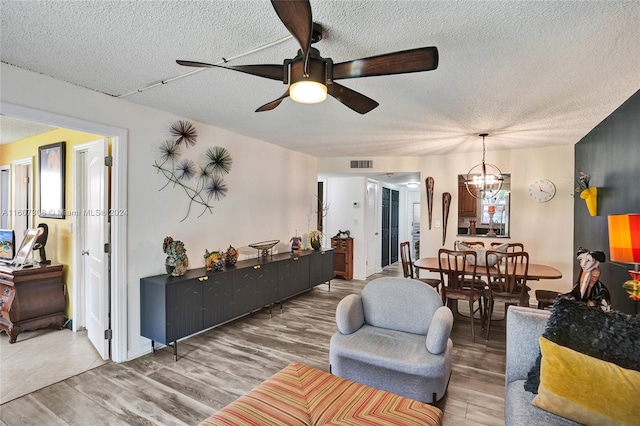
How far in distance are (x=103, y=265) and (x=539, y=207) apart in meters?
5.92

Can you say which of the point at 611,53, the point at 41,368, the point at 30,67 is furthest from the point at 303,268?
the point at 611,53

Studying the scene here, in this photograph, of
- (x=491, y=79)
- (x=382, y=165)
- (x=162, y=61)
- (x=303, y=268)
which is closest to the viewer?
(x=162, y=61)

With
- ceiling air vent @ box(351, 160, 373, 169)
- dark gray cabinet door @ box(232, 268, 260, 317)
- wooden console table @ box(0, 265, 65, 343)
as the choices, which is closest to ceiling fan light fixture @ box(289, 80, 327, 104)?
dark gray cabinet door @ box(232, 268, 260, 317)

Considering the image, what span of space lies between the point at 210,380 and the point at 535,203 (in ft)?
17.1

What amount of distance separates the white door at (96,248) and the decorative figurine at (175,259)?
53 centimetres

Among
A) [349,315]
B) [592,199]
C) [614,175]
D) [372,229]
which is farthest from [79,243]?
[592,199]

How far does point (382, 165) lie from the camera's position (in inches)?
237

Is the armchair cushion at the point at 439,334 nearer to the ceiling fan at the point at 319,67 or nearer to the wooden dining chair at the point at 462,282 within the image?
the wooden dining chair at the point at 462,282

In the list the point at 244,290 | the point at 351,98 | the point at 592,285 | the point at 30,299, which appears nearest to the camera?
the point at 351,98

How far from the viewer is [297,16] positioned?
1316mm

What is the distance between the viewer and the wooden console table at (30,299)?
343 centimetres

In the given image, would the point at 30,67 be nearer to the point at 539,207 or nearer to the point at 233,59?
the point at 233,59

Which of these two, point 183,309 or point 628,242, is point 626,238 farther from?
point 183,309

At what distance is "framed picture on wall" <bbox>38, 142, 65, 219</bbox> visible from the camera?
3.88 m
